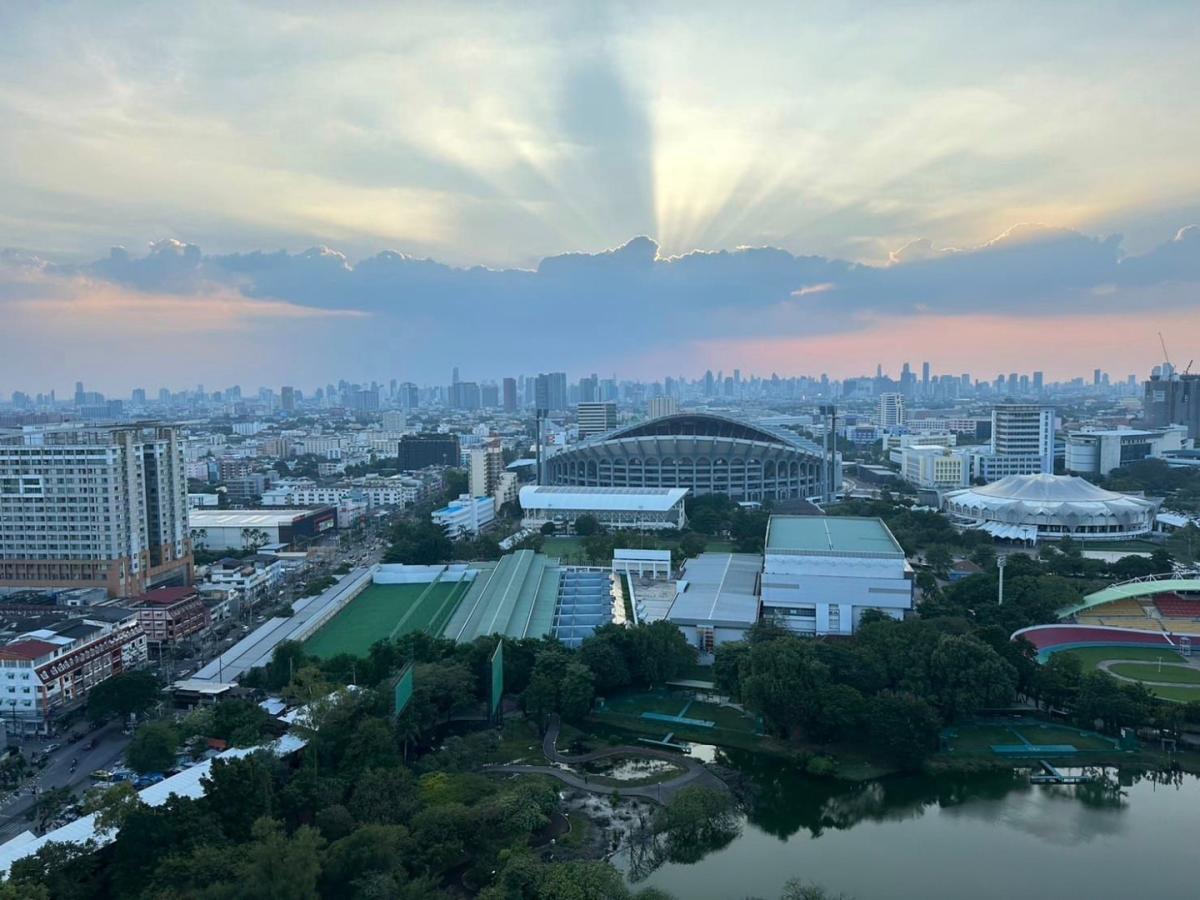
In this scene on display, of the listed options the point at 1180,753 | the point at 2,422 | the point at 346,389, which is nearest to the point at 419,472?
the point at 2,422

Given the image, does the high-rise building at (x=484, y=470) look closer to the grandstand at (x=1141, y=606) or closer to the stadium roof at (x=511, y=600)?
the stadium roof at (x=511, y=600)

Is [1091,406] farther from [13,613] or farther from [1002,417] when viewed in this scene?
[13,613]

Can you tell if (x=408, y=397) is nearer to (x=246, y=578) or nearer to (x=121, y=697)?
(x=246, y=578)

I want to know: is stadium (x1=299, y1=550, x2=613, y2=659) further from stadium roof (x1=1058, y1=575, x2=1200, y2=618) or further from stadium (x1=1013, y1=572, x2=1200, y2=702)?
stadium roof (x1=1058, y1=575, x2=1200, y2=618)

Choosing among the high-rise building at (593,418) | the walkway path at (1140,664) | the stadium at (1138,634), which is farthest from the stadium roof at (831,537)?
the high-rise building at (593,418)

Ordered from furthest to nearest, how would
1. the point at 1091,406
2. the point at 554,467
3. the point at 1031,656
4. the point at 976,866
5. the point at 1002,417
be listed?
the point at 1091,406, the point at 1002,417, the point at 554,467, the point at 1031,656, the point at 976,866

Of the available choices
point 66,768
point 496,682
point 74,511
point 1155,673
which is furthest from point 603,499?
point 66,768

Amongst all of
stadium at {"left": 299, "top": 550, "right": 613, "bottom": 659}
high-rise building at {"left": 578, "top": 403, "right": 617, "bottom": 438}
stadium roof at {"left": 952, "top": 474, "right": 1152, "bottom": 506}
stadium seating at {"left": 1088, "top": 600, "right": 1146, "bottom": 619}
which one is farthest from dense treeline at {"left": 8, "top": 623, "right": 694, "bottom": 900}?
high-rise building at {"left": 578, "top": 403, "right": 617, "bottom": 438}
